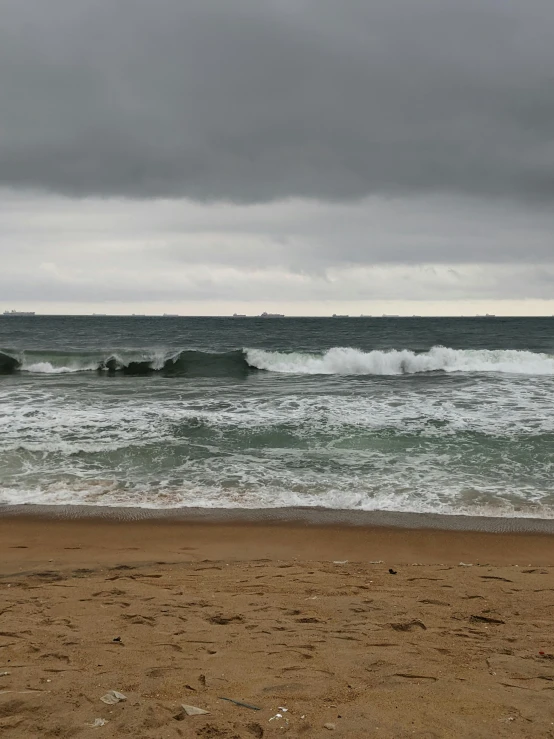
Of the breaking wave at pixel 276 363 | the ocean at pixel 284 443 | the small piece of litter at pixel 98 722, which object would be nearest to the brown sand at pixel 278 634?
the small piece of litter at pixel 98 722

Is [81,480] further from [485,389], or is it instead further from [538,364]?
[538,364]

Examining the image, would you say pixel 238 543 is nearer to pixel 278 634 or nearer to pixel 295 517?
pixel 295 517

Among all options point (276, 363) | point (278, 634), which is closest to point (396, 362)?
point (276, 363)

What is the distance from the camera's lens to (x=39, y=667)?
363 cm

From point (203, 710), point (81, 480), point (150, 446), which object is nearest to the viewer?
point (203, 710)

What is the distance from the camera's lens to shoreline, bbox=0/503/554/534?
7.34 m

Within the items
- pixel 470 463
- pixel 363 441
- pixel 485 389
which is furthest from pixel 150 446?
pixel 485 389

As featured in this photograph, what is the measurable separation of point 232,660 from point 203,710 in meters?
0.63

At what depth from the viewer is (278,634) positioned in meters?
4.19

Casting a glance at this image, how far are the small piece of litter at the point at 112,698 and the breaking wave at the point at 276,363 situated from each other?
72.8 feet

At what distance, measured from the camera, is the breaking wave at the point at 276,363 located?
2689 cm

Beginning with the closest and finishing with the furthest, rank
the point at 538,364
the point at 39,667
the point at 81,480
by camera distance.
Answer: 1. the point at 39,667
2. the point at 81,480
3. the point at 538,364

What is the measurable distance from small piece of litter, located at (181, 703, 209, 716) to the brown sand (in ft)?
0.15

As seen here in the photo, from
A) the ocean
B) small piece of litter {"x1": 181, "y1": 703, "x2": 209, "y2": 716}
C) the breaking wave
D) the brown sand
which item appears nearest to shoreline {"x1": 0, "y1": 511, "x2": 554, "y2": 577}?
the brown sand
